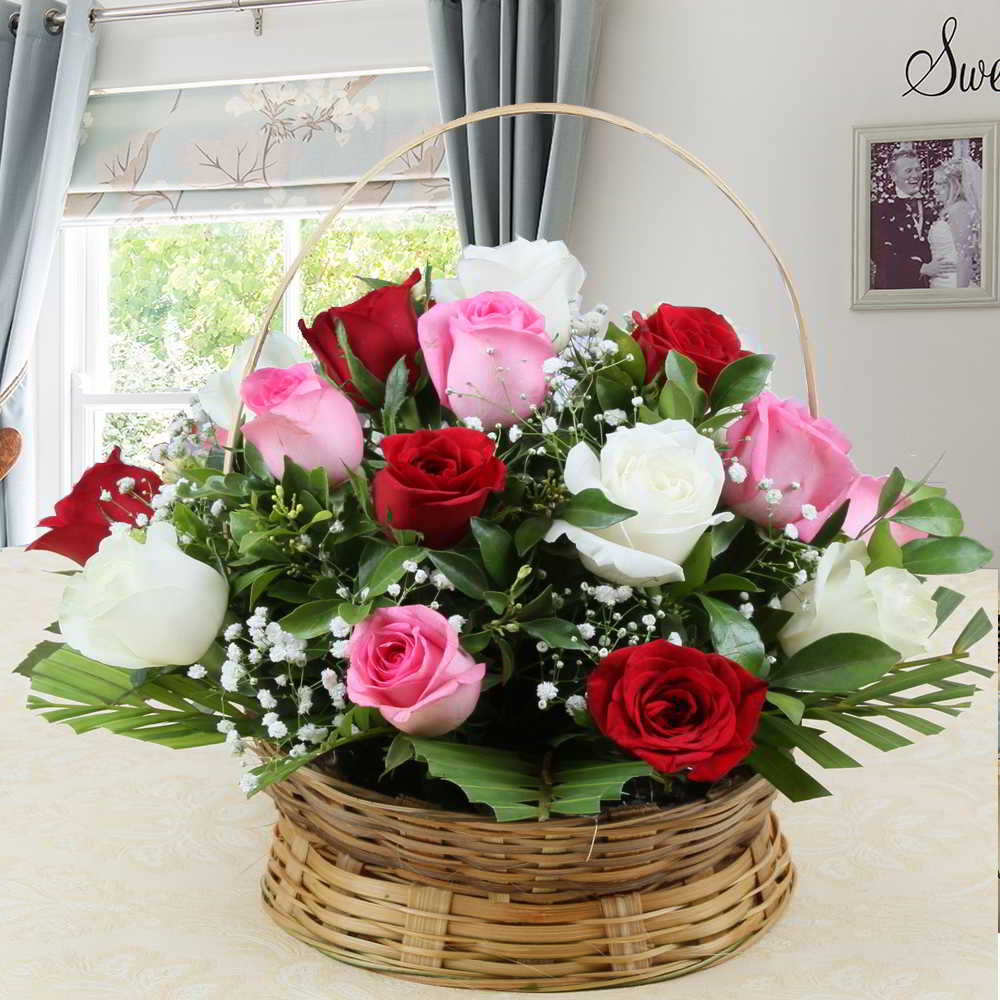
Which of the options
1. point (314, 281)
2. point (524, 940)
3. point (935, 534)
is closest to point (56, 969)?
point (524, 940)

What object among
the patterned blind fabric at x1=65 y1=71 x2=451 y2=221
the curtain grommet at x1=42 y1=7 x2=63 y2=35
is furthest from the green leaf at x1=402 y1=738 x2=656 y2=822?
the curtain grommet at x1=42 y1=7 x2=63 y2=35

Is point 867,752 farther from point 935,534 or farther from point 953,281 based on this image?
point 953,281

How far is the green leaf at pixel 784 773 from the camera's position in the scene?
1.69 feet

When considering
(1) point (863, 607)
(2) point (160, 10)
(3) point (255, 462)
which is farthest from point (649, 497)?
(2) point (160, 10)

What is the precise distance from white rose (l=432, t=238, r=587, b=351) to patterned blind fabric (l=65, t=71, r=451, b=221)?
2.44 m

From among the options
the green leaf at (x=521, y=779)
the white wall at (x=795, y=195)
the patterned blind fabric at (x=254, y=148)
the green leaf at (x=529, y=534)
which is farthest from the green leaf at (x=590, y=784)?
the patterned blind fabric at (x=254, y=148)

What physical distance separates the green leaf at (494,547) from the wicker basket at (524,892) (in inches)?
4.7

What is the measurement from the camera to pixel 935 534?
2.06 feet

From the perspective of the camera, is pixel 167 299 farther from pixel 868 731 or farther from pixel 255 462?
pixel 868 731

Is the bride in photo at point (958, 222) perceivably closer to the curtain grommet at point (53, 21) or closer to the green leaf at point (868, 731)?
the green leaf at point (868, 731)

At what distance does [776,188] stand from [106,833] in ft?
8.33

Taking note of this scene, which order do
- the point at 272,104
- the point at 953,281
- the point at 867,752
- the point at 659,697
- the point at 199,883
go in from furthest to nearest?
the point at 272,104 → the point at 953,281 → the point at 867,752 → the point at 199,883 → the point at 659,697

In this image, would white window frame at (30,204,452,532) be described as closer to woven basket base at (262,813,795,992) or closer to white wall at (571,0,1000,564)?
white wall at (571,0,1000,564)

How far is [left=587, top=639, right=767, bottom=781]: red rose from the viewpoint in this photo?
0.46 metres
